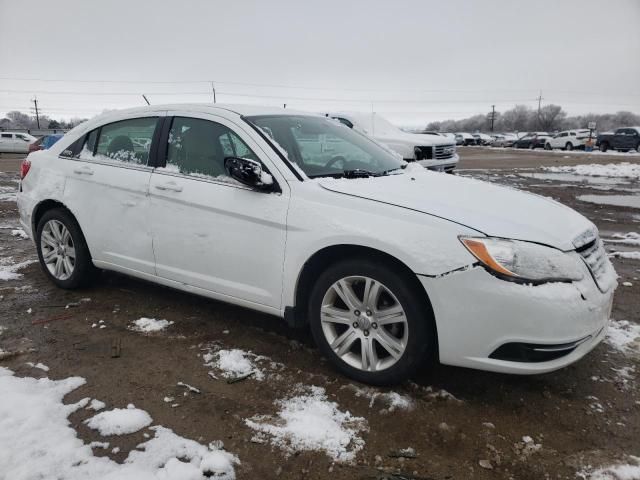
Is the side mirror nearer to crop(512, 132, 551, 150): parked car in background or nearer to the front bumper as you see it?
the front bumper

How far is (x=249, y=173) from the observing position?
10.3ft

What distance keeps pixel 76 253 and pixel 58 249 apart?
30 cm

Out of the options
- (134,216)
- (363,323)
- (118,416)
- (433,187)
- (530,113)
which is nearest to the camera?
(118,416)

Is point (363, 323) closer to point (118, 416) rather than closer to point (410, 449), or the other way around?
point (410, 449)

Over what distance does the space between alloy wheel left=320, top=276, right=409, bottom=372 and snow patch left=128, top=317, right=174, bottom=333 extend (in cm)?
147

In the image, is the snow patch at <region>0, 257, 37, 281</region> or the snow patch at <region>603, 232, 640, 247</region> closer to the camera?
the snow patch at <region>0, 257, 37, 281</region>

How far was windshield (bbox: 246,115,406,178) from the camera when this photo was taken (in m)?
3.50

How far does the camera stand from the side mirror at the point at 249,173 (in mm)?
3148

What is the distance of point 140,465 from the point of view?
229 cm

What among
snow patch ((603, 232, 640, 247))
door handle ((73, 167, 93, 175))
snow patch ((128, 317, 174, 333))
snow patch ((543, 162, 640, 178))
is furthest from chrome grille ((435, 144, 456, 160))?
snow patch ((128, 317, 174, 333))

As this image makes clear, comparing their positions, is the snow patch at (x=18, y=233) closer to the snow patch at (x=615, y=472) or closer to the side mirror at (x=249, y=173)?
the side mirror at (x=249, y=173)

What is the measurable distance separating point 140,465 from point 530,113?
165 metres

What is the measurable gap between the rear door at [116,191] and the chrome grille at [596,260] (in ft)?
9.72

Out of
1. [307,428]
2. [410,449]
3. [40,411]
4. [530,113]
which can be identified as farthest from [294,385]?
[530,113]
